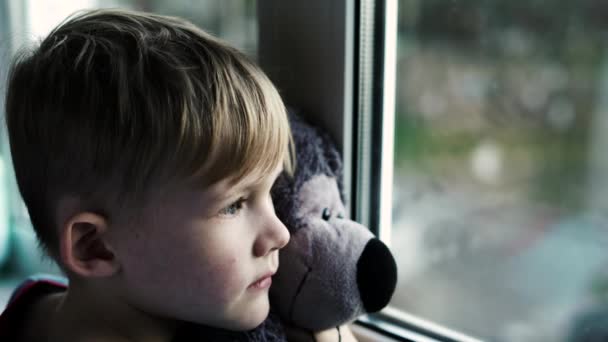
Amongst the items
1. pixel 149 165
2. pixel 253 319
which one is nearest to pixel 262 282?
pixel 253 319

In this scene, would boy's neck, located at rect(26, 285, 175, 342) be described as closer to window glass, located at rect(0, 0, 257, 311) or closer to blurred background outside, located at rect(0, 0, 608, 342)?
blurred background outside, located at rect(0, 0, 608, 342)

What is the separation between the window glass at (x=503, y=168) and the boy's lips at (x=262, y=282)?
0.29 meters

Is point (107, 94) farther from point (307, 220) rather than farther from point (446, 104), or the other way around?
point (446, 104)

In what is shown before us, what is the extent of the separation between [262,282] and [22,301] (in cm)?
30

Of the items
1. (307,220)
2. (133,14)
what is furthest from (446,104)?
(133,14)

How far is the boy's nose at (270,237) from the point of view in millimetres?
575

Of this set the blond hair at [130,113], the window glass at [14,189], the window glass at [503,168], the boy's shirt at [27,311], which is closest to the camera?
the blond hair at [130,113]

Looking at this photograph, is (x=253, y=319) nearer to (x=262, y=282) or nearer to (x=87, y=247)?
(x=262, y=282)

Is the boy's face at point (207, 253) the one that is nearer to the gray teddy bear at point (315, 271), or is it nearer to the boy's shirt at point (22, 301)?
the gray teddy bear at point (315, 271)

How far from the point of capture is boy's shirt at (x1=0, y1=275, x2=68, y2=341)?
665mm

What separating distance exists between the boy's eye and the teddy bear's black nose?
14 cm

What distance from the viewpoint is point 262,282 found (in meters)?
0.60

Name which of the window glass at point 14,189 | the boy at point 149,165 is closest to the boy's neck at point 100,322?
the boy at point 149,165

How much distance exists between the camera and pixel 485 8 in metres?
0.76
